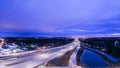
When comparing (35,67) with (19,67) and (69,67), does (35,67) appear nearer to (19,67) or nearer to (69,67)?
(19,67)

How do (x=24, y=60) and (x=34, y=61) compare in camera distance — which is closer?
(x=34, y=61)

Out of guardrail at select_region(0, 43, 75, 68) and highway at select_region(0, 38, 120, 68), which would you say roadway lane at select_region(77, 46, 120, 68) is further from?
guardrail at select_region(0, 43, 75, 68)

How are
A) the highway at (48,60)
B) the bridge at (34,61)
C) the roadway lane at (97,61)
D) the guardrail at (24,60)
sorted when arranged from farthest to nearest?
the roadway lane at (97,61) → the highway at (48,60) → the guardrail at (24,60) → the bridge at (34,61)

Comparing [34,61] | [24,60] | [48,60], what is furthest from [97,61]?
[24,60]

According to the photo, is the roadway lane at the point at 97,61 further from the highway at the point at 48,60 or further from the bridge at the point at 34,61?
the bridge at the point at 34,61

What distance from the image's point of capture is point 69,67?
5156cm

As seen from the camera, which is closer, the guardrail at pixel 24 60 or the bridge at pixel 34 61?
the bridge at pixel 34 61

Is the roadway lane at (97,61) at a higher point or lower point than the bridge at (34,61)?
lower

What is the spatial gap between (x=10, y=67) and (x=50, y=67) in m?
8.54

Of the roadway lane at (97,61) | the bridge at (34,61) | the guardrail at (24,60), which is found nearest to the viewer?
the bridge at (34,61)

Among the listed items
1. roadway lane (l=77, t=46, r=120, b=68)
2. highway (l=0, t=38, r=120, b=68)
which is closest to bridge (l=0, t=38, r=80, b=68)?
highway (l=0, t=38, r=120, b=68)

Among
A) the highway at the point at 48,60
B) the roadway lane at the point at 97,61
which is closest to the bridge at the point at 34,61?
the highway at the point at 48,60

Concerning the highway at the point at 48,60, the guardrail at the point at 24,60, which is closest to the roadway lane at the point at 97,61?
the highway at the point at 48,60

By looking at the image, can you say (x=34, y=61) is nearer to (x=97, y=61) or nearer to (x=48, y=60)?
(x=48, y=60)
